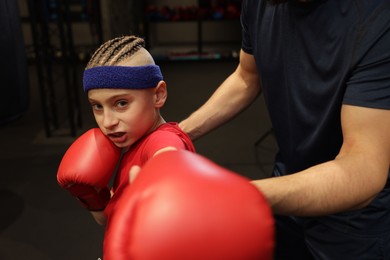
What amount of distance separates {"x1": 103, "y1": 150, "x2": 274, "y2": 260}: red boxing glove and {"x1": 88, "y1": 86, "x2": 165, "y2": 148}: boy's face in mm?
242

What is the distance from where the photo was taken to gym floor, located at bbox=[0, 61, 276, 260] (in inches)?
83.0

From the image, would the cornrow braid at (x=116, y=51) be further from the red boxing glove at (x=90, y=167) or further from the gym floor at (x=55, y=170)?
the gym floor at (x=55, y=170)

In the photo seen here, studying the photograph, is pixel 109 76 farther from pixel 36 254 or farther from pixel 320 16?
pixel 36 254

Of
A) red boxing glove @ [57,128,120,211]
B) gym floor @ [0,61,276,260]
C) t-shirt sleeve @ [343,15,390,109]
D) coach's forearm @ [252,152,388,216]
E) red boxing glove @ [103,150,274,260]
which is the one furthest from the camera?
gym floor @ [0,61,276,260]

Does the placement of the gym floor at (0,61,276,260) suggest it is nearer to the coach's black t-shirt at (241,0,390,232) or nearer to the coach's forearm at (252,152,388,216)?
the coach's black t-shirt at (241,0,390,232)

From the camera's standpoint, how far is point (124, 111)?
32.2 inches

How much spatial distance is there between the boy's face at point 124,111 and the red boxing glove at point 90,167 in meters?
0.08

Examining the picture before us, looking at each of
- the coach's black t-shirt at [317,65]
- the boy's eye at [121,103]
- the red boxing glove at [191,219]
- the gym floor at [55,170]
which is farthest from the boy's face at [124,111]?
the gym floor at [55,170]

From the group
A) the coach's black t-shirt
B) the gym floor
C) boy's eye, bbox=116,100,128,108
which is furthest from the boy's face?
the gym floor

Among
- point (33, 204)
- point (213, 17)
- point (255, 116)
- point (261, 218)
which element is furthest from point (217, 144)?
point (213, 17)

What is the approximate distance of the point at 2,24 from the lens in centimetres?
177

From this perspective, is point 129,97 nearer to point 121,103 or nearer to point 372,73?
point 121,103

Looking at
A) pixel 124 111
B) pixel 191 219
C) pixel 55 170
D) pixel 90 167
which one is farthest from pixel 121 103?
pixel 55 170

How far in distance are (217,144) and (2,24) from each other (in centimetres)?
182
